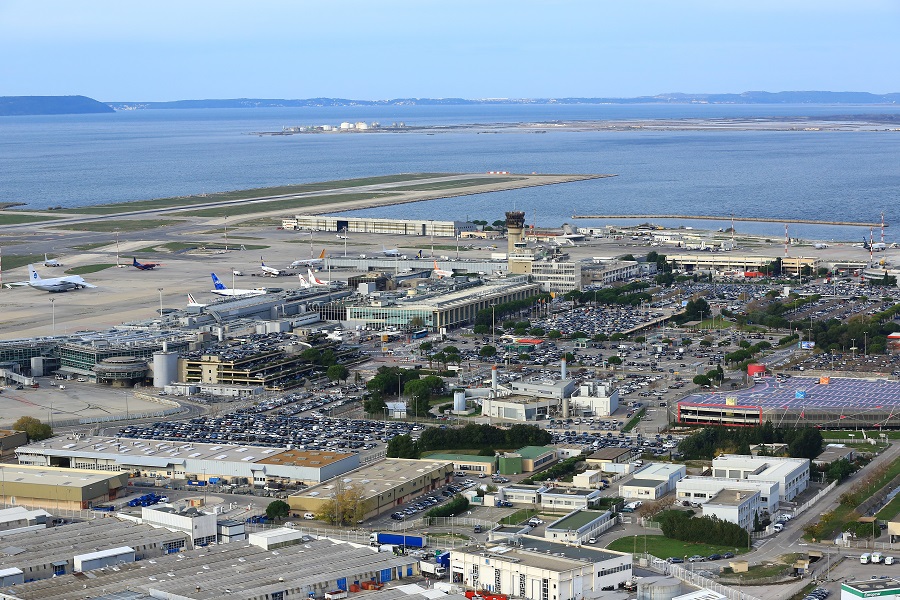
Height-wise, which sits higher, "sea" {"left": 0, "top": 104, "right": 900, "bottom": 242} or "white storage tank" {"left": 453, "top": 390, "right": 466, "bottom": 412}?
"sea" {"left": 0, "top": 104, "right": 900, "bottom": 242}

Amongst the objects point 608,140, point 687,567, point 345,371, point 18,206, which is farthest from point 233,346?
point 608,140

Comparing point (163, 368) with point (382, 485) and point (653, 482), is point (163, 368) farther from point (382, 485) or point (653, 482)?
point (653, 482)

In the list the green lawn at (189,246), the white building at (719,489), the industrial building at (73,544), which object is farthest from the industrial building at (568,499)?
the green lawn at (189,246)

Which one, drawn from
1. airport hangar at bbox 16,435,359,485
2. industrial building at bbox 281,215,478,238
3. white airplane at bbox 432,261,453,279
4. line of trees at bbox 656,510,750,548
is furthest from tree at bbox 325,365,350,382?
industrial building at bbox 281,215,478,238

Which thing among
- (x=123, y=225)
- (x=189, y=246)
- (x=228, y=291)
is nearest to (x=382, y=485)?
(x=228, y=291)

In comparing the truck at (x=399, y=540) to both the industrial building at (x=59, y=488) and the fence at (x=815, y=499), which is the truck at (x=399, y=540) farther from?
the fence at (x=815, y=499)

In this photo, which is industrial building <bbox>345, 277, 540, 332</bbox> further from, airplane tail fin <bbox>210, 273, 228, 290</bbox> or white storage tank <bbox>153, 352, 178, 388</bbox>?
white storage tank <bbox>153, 352, 178, 388</bbox>

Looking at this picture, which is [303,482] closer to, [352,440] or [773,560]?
[352,440]
